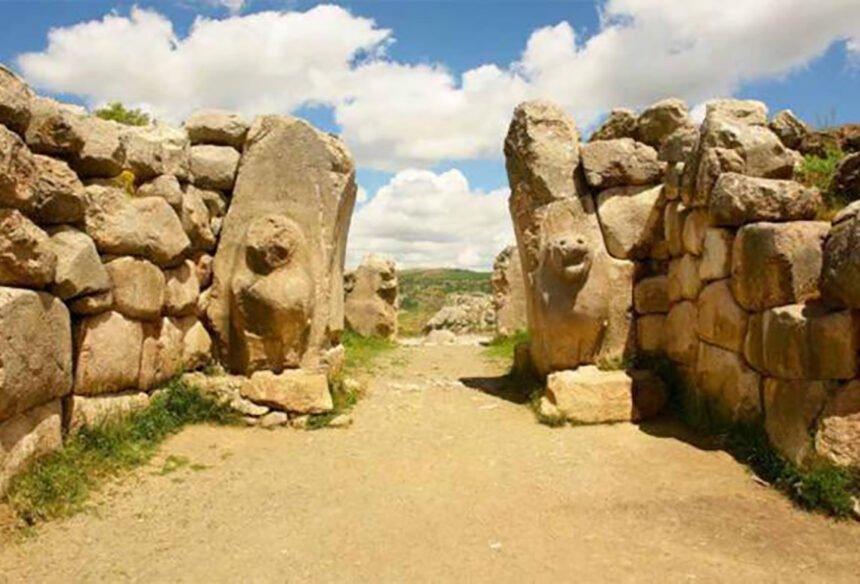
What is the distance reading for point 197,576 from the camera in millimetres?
3439

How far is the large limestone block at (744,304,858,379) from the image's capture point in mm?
4227

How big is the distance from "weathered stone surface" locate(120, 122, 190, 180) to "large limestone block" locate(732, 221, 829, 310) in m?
4.93

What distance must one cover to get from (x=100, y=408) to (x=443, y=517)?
8.91ft

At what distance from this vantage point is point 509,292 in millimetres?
14000

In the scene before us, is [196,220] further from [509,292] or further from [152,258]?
[509,292]

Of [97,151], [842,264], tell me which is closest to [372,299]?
[97,151]

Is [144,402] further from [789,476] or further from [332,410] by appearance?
[789,476]

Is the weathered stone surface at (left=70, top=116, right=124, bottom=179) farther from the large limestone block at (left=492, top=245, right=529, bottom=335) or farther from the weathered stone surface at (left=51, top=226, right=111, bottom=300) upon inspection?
the large limestone block at (left=492, top=245, right=529, bottom=335)

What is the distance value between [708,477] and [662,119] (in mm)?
3937

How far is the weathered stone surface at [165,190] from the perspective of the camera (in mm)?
6055

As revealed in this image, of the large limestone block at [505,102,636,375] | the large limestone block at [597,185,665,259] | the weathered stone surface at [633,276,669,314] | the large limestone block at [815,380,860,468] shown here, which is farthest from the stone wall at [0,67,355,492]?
the large limestone block at [815,380,860,468]

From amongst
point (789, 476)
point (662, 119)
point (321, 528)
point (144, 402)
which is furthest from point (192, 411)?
point (662, 119)

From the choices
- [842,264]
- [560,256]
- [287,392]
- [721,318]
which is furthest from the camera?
[560,256]

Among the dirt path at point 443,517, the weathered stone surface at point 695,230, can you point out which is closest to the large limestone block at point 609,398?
the dirt path at point 443,517
